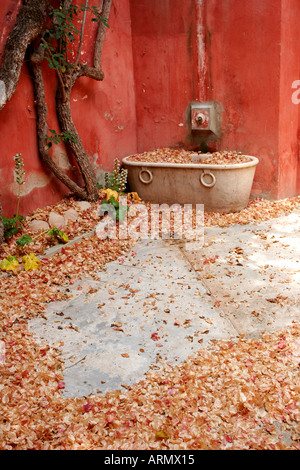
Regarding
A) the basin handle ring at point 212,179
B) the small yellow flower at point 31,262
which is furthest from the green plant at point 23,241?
the basin handle ring at point 212,179

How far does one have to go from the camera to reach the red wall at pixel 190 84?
5.11 meters

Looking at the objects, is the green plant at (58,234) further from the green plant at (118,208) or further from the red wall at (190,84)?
the green plant at (118,208)

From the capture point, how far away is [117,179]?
214 inches

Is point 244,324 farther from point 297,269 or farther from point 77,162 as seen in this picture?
point 77,162

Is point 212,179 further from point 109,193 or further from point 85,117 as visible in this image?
point 85,117

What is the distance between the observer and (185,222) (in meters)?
5.03

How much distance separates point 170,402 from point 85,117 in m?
3.99

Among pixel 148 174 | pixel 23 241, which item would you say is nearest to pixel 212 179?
pixel 148 174

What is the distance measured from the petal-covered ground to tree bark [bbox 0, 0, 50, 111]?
7.30 feet

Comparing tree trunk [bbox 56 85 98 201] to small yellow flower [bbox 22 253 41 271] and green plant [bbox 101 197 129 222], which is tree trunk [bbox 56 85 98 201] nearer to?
green plant [bbox 101 197 129 222]

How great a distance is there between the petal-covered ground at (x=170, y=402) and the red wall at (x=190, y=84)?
2.54 m

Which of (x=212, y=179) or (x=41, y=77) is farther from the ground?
(x=41, y=77)

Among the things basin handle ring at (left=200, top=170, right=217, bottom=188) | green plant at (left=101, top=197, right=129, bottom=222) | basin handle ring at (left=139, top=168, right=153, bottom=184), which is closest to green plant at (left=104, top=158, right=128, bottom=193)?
basin handle ring at (left=139, top=168, right=153, bottom=184)

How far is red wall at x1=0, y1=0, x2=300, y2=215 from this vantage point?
16.8ft
